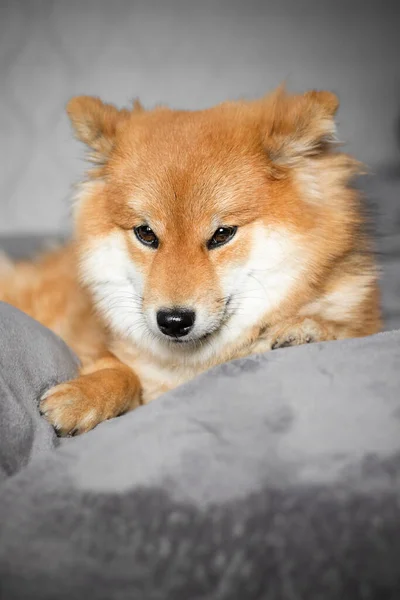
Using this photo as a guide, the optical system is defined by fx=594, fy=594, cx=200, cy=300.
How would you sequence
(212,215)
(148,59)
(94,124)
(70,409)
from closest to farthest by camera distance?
(70,409) → (212,215) → (94,124) → (148,59)

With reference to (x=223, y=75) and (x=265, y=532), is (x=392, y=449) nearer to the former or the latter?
(x=265, y=532)

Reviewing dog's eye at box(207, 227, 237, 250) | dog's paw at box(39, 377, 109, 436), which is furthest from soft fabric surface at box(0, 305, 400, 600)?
dog's eye at box(207, 227, 237, 250)

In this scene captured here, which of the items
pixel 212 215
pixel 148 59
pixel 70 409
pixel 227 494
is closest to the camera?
pixel 227 494

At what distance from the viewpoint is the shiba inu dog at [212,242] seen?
1235mm

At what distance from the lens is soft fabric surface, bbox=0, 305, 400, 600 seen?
2.08 ft

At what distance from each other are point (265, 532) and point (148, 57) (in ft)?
9.10

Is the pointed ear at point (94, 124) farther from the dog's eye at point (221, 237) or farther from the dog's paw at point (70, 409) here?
the dog's paw at point (70, 409)

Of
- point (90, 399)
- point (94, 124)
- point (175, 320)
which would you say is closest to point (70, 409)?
point (90, 399)

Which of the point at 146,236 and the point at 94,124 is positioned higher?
the point at 94,124

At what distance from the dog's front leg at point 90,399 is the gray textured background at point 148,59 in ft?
5.60

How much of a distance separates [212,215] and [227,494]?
666mm

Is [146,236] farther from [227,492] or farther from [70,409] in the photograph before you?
[227,492]

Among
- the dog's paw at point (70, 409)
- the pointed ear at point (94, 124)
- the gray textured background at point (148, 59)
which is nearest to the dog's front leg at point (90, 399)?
the dog's paw at point (70, 409)

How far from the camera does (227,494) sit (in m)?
0.73
